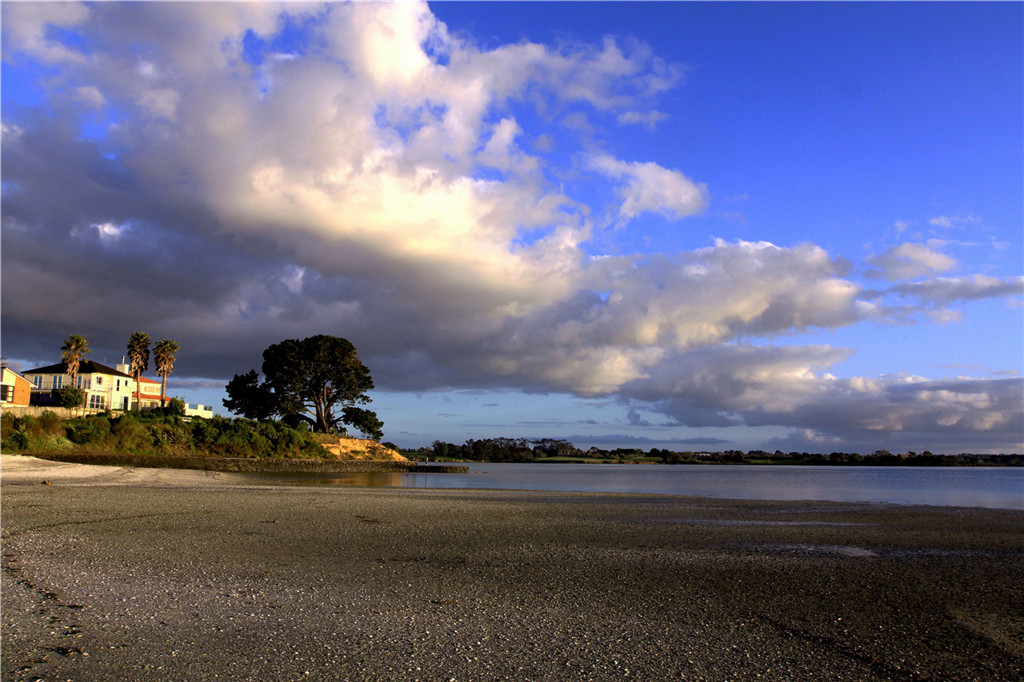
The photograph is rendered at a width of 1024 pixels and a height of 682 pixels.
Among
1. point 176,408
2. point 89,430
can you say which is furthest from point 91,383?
point 89,430

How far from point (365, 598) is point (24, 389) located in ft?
287

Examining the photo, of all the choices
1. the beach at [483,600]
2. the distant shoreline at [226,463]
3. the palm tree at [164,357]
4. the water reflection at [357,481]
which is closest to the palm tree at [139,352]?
the palm tree at [164,357]

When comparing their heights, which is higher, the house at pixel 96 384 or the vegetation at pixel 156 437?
the house at pixel 96 384

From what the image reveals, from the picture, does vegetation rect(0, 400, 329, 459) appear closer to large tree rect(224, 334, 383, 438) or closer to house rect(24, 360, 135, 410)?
large tree rect(224, 334, 383, 438)

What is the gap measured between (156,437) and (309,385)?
24.6m

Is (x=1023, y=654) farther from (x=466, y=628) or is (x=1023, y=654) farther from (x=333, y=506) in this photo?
(x=333, y=506)

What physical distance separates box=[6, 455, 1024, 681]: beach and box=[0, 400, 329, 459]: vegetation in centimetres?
3584

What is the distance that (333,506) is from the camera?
2052 centimetres

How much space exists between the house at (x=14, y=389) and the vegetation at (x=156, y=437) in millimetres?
19474

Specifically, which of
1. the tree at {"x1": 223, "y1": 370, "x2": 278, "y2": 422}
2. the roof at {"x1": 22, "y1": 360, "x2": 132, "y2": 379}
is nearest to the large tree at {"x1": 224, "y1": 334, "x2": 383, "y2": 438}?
the tree at {"x1": 223, "y1": 370, "x2": 278, "y2": 422}

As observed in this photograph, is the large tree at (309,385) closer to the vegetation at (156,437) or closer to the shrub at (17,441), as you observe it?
the vegetation at (156,437)

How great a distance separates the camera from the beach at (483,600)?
634 centimetres

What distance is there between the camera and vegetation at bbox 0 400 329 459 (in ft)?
151

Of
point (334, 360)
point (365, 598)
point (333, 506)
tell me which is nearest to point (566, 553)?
point (365, 598)
